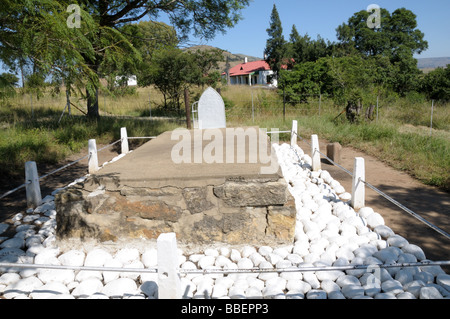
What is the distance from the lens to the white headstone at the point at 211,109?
28.3ft

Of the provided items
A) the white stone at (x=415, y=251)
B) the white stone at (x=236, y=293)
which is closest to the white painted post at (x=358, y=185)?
the white stone at (x=415, y=251)

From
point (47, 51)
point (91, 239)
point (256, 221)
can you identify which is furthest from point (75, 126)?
point (256, 221)

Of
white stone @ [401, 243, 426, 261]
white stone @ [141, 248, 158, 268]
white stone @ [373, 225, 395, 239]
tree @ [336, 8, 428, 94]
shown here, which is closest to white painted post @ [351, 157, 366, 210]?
white stone @ [373, 225, 395, 239]

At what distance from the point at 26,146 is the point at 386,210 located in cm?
813

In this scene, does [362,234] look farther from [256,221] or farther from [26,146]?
[26,146]

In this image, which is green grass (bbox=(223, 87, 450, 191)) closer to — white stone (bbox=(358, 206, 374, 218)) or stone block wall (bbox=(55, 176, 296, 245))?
white stone (bbox=(358, 206, 374, 218))

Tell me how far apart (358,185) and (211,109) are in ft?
16.2

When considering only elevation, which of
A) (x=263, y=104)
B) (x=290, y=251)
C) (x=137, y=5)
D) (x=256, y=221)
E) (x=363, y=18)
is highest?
(x=363, y=18)

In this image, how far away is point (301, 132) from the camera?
11.2 m

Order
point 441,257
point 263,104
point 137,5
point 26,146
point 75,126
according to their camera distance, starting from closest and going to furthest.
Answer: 1. point 441,257
2. point 26,146
3. point 75,126
4. point 137,5
5. point 263,104

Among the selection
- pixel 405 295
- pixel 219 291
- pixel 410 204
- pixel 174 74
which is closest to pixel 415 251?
pixel 405 295

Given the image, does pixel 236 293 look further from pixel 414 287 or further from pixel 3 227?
pixel 3 227

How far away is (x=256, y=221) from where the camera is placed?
3.88 m

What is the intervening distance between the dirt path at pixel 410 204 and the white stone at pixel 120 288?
2994 millimetres
